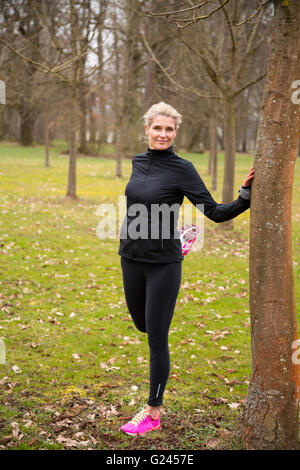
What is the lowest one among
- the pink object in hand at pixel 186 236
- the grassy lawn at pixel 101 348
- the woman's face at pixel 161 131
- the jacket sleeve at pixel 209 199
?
the grassy lawn at pixel 101 348

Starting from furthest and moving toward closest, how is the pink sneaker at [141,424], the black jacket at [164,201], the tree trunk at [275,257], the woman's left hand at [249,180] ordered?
the pink sneaker at [141,424] → the black jacket at [164,201] → the woman's left hand at [249,180] → the tree trunk at [275,257]

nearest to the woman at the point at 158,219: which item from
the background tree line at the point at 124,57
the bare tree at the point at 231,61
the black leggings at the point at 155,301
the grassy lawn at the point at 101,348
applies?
the black leggings at the point at 155,301

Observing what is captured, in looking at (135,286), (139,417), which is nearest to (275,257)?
(135,286)

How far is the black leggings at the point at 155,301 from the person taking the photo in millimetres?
3328

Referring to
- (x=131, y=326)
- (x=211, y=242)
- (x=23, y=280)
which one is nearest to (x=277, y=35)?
(x=131, y=326)

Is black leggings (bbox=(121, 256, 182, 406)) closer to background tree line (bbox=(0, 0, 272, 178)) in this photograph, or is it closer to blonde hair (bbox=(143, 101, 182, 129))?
blonde hair (bbox=(143, 101, 182, 129))

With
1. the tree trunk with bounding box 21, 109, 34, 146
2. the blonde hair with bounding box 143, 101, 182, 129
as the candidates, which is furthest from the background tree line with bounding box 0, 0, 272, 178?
the blonde hair with bounding box 143, 101, 182, 129

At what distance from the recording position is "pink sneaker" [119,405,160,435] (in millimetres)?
3607

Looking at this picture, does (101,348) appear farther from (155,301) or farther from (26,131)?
(26,131)

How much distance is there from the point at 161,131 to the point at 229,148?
8.77 meters

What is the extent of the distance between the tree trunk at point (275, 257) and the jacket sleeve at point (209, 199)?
0.11 metres

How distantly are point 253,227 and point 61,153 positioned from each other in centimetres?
3920

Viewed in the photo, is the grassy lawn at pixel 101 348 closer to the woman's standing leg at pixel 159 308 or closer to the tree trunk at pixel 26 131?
the woman's standing leg at pixel 159 308

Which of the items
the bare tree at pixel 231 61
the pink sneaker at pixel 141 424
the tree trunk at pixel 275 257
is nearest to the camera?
the tree trunk at pixel 275 257
